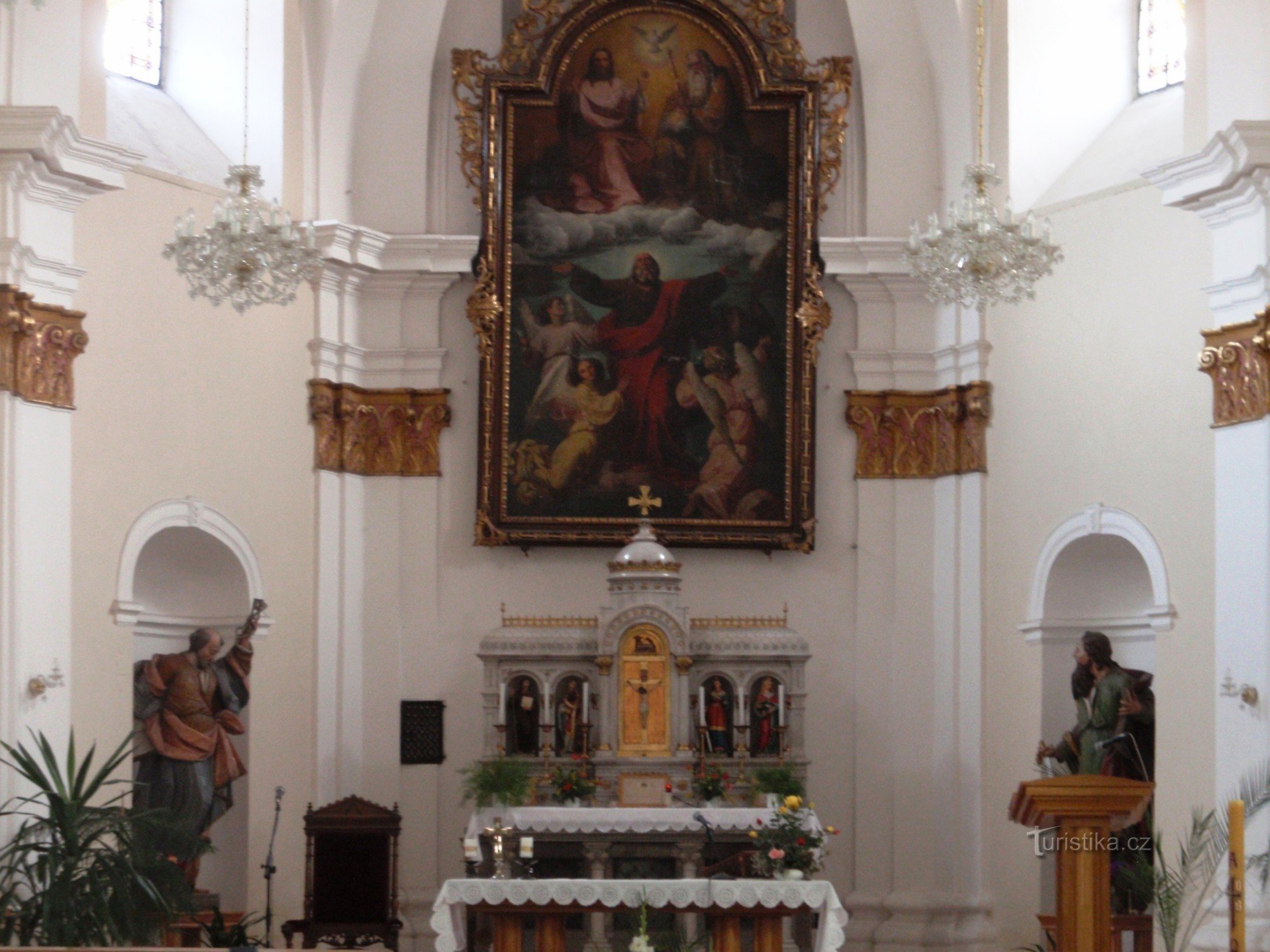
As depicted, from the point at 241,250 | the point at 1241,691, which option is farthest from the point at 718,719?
the point at 241,250

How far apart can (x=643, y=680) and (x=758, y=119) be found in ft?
15.5

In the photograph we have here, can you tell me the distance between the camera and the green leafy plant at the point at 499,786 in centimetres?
1503

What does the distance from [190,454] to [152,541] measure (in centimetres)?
81

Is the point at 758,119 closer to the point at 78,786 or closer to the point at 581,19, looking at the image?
the point at 581,19

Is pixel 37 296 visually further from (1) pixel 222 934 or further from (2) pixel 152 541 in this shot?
(1) pixel 222 934

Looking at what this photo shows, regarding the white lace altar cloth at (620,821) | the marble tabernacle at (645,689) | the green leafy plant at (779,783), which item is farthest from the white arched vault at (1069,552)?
the white lace altar cloth at (620,821)

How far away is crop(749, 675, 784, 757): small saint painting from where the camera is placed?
15.7 meters

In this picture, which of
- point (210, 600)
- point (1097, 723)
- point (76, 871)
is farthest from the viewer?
point (210, 600)

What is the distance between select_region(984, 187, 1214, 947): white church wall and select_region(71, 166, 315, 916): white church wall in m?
5.44

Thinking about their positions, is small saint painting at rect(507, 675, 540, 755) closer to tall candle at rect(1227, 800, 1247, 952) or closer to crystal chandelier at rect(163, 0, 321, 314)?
crystal chandelier at rect(163, 0, 321, 314)

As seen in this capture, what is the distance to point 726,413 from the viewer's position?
54.3ft

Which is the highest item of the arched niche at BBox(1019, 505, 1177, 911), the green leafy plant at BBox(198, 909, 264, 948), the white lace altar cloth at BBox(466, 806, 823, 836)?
the arched niche at BBox(1019, 505, 1177, 911)

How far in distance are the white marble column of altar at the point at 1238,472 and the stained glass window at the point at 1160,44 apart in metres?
2.73

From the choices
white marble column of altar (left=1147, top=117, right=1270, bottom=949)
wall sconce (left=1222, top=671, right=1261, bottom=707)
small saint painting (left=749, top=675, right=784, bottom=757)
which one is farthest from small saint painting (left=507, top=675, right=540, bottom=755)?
wall sconce (left=1222, top=671, right=1261, bottom=707)
